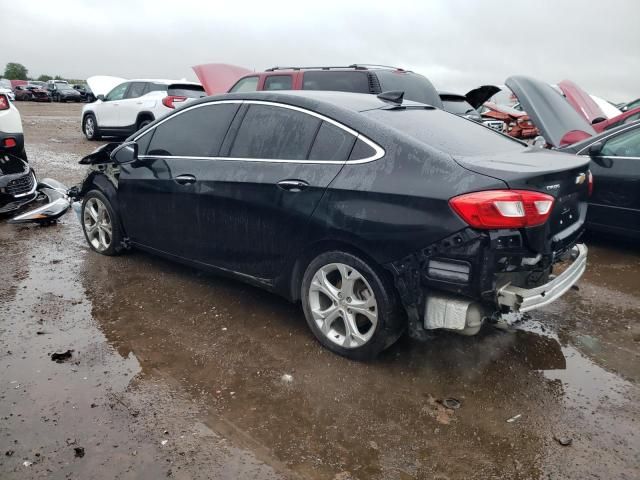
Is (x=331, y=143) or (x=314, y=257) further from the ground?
(x=331, y=143)

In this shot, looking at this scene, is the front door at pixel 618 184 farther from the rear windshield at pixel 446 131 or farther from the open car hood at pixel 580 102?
the rear windshield at pixel 446 131

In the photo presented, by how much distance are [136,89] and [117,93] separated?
0.83m

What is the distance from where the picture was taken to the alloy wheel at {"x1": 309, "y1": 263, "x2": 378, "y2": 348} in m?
3.13

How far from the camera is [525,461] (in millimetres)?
2461

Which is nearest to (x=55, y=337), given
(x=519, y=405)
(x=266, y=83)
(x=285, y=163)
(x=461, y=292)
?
(x=285, y=163)

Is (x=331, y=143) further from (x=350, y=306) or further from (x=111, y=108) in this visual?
(x=111, y=108)

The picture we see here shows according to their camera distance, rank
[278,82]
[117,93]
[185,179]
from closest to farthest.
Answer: [185,179], [278,82], [117,93]

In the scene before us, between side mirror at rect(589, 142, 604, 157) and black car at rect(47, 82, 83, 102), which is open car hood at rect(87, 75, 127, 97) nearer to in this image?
side mirror at rect(589, 142, 604, 157)

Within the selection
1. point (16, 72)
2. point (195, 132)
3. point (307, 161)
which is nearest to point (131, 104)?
point (195, 132)

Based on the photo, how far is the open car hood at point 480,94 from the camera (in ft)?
28.7

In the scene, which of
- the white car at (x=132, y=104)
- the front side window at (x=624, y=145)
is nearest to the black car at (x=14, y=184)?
the white car at (x=132, y=104)

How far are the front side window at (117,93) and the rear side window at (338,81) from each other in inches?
315

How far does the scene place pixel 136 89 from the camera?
43.9 feet

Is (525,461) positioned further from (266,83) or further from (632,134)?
(266,83)
